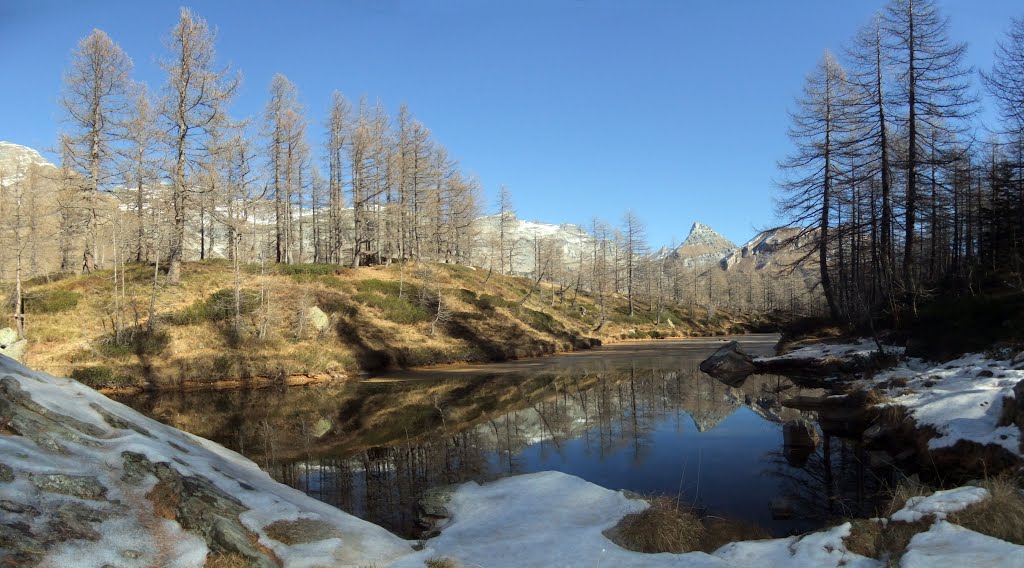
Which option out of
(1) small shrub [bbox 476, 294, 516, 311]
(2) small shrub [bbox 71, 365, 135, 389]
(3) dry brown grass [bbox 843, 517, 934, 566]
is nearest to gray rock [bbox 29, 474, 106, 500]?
(3) dry brown grass [bbox 843, 517, 934, 566]

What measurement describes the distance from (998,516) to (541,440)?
9.37 metres

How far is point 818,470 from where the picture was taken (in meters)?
9.80

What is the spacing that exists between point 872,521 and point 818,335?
2307 cm

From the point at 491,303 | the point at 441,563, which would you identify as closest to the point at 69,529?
the point at 441,563

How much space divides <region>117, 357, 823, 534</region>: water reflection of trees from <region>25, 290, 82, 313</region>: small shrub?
9.61 metres

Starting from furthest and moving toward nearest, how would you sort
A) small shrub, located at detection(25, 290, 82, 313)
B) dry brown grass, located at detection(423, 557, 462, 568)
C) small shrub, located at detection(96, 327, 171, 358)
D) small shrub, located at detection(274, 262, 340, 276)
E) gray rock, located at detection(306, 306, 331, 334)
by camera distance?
1. small shrub, located at detection(274, 262, 340, 276)
2. gray rock, located at detection(306, 306, 331, 334)
3. small shrub, located at detection(25, 290, 82, 313)
4. small shrub, located at detection(96, 327, 171, 358)
5. dry brown grass, located at detection(423, 557, 462, 568)

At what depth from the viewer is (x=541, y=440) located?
13.0 metres

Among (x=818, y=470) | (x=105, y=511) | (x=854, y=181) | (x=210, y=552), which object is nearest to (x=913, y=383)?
(x=818, y=470)

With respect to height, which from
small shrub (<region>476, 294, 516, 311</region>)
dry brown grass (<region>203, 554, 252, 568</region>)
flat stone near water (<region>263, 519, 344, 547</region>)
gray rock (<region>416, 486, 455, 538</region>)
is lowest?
gray rock (<region>416, 486, 455, 538</region>)

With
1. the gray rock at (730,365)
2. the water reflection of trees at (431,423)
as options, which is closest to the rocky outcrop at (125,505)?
the water reflection of trees at (431,423)

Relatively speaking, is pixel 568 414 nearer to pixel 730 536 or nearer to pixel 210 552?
pixel 730 536

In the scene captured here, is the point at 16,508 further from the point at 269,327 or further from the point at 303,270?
the point at 303,270

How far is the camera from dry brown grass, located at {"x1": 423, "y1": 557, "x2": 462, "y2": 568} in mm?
5449

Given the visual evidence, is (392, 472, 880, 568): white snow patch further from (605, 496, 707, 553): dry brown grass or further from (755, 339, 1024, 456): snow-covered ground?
Result: (755, 339, 1024, 456): snow-covered ground
